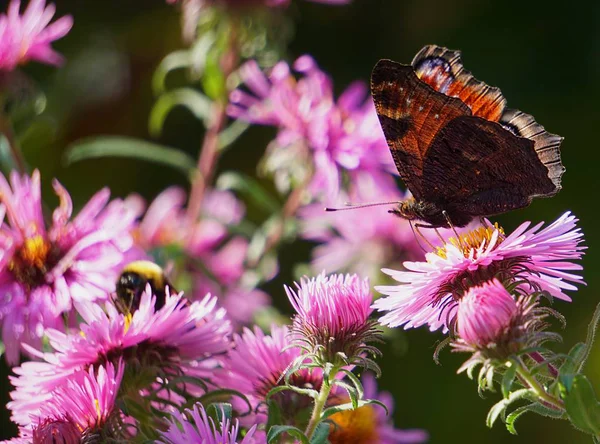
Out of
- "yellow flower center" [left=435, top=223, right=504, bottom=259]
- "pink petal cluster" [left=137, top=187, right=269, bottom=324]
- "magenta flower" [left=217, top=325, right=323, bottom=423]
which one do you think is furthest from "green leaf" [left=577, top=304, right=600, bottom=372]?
"pink petal cluster" [left=137, top=187, right=269, bottom=324]

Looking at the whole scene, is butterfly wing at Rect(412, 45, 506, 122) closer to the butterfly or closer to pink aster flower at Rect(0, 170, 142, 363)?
the butterfly

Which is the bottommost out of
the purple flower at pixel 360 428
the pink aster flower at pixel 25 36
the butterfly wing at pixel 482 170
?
the purple flower at pixel 360 428

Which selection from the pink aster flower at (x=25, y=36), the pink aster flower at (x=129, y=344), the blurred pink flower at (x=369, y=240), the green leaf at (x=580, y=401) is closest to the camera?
the green leaf at (x=580, y=401)

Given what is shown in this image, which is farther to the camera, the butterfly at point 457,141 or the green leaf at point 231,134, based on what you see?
the green leaf at point 231,134

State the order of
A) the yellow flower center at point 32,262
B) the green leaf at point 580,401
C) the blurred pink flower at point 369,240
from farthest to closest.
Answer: the blurred pink flower at point 369,240 → the yellow flower center at point 32,262 → the green leaf at point 580,401

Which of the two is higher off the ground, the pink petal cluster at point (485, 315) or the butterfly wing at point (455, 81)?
the butterfly wing at point (455, 81)

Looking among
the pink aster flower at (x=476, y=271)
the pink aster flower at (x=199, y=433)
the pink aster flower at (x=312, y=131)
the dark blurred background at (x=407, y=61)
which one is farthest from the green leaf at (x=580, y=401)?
the dark blurred background at (x=407, y=61)

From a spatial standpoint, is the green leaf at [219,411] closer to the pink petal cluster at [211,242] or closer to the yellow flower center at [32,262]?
the yellow flower center at [32,262]

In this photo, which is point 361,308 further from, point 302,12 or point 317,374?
point 302,12
